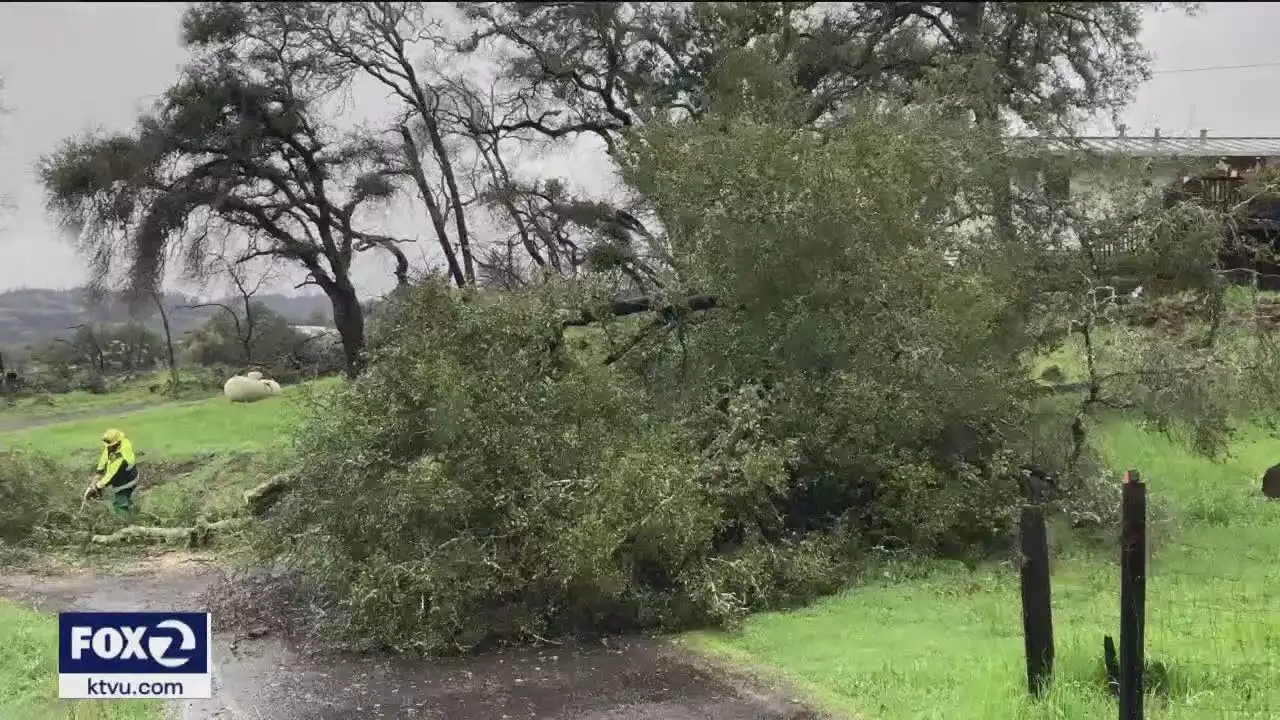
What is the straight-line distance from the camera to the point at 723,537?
9.12 meters

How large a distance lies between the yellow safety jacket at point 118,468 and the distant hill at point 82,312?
195cm

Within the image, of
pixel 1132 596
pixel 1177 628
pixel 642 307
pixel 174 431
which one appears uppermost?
pixel 642 307

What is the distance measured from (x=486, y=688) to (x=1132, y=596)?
391 cm

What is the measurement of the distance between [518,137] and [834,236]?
1417cm

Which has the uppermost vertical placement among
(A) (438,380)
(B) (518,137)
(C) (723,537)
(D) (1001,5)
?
(D) (1001,5)

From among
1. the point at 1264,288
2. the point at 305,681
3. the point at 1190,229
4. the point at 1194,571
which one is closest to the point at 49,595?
the point at 305,681

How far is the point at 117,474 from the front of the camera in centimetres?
1262

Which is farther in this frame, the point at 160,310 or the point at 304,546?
the point at 160,310

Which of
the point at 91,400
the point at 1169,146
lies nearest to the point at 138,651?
the point at 1169,146

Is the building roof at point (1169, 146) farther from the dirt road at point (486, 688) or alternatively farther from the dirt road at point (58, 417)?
the dirt road at point (58, 417)

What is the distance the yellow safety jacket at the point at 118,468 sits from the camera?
12562mm

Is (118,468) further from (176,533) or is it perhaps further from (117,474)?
(176,533)

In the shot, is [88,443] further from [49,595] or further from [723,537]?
[723,537]

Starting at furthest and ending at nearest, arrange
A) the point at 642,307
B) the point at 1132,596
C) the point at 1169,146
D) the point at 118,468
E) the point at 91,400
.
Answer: the point at 91,400
the point at 1169,146
the point at 118,468
the point at 642,307
the point at 1132,596
